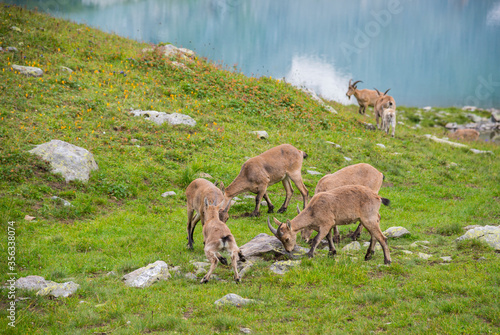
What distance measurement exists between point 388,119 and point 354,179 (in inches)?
560

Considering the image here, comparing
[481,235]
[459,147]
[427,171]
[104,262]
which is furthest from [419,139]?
[104,262]

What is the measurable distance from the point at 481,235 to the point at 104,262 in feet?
27.2

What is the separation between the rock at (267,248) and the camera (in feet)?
30.9

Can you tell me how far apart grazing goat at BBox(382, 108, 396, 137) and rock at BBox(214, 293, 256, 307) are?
19.3 metres

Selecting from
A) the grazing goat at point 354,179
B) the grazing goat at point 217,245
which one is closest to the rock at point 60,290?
the grazing goat at point 217,245

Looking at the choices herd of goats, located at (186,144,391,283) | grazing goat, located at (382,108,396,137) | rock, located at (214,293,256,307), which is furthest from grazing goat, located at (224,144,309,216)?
grazing goat, located at (382,108,396,137)

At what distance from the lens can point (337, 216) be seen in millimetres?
9328

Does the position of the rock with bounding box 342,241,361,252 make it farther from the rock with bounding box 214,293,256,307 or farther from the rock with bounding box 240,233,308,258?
the rock with bounding box 214,293,256,307

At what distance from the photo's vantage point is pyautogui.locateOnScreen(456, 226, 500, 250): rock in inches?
371

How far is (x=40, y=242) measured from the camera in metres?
10.1

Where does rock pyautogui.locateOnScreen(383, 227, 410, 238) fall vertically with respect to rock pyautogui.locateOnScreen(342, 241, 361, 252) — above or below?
above

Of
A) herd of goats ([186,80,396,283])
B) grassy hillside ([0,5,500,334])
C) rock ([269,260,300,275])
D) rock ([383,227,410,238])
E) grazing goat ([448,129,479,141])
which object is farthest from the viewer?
grazing goat ([448,129,479,141])

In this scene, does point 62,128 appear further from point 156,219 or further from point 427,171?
point 427,171

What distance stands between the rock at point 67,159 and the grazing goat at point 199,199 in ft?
13.8
